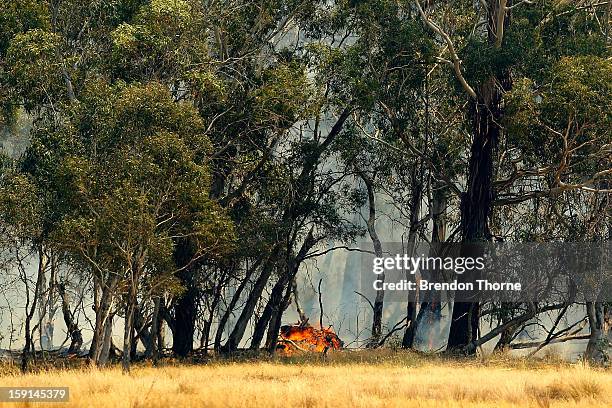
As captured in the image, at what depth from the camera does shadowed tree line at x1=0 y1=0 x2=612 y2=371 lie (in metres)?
29.0

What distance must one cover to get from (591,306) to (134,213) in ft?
53.8

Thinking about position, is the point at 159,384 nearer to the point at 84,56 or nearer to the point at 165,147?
the point at 165,147

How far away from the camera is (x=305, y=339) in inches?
1645

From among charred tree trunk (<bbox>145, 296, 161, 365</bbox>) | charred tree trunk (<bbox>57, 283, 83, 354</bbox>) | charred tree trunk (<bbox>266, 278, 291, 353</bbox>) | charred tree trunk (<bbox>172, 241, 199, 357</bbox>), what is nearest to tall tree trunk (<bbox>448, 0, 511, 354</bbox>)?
charred tree trunk (<bbox>266, 278, 291, 353</bbox>)

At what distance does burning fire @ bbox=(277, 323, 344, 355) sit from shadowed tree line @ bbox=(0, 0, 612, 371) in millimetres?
1854


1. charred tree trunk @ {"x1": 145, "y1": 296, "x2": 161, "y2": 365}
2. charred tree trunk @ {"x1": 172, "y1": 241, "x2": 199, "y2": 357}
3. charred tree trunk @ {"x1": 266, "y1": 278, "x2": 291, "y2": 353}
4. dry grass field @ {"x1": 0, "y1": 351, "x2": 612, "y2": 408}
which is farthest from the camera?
charred tree trunk @ {"x1": 266, "y1": 278, "x2": 291, "y2": 353}

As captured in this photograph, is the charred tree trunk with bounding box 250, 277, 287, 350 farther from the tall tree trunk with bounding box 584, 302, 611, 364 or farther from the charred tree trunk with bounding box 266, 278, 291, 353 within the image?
the tall tree trunk with bounding box 584, 302, 611, 364

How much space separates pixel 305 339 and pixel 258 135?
A: 380 inches

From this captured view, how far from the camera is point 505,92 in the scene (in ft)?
111

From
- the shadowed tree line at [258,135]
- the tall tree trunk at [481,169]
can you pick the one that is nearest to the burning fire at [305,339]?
the shadowed tree line at [258,135]

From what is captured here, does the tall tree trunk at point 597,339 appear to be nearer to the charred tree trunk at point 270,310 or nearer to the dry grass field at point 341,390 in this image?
the dry grass field at point 341,390

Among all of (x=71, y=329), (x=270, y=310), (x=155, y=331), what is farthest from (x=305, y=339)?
(x=155, y=331)

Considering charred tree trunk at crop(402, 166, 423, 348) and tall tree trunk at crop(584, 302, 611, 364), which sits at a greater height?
charred tree trunk at crop(402, 166, 423, 348)

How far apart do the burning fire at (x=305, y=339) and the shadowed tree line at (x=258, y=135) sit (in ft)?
6.08
